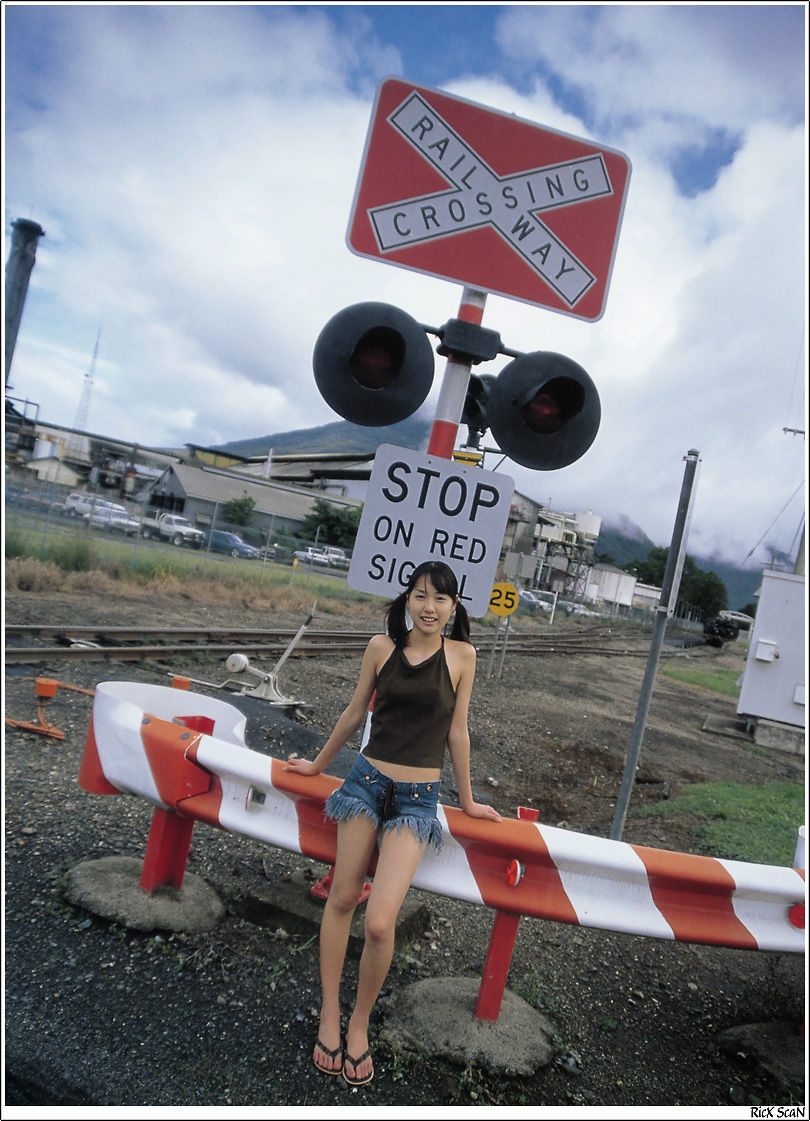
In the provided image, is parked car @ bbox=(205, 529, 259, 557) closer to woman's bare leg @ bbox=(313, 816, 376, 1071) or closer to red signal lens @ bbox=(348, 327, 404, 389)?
red signal lens @ bbox=(348, 327, 404, 389)

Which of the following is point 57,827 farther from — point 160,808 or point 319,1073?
point 319,1073

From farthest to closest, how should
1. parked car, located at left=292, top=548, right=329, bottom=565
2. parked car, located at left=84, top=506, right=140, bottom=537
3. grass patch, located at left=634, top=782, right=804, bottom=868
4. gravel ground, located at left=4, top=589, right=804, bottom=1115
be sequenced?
1. parked car, located at left=292, top=548, right=329, bottom=565
2. parked car, located at left=84, top=506, right=140, bottom=537
3. grass patch, located at left=634, top=782, right=804, bottom=868
4. gravel ground, located at left=4, top=589, right=804, bottom=1115

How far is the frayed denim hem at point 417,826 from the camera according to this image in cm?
269

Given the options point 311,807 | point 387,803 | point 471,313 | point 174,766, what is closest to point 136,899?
point 174,766

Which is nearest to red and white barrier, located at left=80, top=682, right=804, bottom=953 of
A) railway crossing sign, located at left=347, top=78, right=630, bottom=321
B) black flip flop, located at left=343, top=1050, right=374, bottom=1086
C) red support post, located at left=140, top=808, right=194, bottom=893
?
red support post, located at left=140, top=808, right=194, bottom=893

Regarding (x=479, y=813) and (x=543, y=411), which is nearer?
(x=479, y=813)

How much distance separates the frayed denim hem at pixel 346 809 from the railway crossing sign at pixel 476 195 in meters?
2.13

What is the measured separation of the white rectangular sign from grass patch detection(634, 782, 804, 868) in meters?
4.14

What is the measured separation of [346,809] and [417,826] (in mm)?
260

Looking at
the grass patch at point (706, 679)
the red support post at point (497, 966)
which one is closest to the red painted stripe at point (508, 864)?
A: the red support post at point (497, 966)

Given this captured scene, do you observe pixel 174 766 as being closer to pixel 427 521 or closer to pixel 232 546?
pixel 427 521

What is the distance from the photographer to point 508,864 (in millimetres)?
2834

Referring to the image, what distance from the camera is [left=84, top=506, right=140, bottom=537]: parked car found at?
2352 centimetres

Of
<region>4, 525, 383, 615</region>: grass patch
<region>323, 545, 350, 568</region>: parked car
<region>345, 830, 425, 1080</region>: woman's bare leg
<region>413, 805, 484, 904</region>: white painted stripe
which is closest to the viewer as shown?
<region>345, 830, 425, 1080</region>: woman's bare leg
